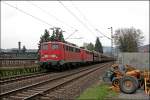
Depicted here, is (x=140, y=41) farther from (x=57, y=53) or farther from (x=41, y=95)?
(x=41, y=95)

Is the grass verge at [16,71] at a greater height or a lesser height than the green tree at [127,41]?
lesser

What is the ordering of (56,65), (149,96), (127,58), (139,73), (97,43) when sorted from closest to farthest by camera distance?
(149,96)
(139,73)
(127,58)
(56,65)
(97,43)

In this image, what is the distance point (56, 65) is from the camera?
34562 mm

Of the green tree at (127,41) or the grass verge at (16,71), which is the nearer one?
the grass verge at (16,71)

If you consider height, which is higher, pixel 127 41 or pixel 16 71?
pixel 127 41

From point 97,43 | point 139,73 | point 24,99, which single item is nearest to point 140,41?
point 139,73

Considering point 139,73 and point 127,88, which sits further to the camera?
point 139,73

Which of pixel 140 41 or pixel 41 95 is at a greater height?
pixel 140 41

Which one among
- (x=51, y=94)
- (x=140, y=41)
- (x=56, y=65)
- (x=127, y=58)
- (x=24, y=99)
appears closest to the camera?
(x=24, y=99)

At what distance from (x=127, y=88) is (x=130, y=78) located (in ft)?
1.63

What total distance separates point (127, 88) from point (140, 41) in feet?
215

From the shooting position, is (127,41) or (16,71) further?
(127,41)

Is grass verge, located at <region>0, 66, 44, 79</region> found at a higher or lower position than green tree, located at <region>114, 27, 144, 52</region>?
lower

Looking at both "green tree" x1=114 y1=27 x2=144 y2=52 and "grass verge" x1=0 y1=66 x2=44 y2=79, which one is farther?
"green tree" x1=114 y1=27 x2=144 y2=52
